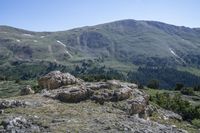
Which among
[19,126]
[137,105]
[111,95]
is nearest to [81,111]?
[111,95]

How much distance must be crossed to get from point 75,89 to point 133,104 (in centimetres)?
621

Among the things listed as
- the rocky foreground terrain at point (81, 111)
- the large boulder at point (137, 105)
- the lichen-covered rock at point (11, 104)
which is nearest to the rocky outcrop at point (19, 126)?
the rocky foreground terrain at point (81, 111)

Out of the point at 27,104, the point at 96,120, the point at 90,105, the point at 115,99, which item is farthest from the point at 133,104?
the point at 27,104

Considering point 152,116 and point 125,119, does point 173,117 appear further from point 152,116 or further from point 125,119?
point 125,119

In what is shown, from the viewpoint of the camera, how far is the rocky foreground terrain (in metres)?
28.4

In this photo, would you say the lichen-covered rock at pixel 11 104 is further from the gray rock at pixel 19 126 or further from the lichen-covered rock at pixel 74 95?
the gray rock at pixel 19 126

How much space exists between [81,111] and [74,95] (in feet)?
15.2

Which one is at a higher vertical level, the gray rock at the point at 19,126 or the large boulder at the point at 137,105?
the gray rock at the point at 19,126

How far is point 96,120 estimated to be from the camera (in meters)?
31.0

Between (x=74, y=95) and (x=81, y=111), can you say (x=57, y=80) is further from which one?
(x=81, y=111)

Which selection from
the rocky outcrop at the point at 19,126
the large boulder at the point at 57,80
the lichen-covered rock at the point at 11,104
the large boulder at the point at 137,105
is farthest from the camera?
the large boulder at the point at 57,80

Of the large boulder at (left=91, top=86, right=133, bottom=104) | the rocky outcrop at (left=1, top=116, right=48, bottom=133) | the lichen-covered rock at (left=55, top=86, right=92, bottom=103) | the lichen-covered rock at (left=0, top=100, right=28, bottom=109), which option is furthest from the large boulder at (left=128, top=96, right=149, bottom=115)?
the rocky outcrop at (left=1, top=116, right=48, bottom=133)

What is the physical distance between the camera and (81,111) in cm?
3372

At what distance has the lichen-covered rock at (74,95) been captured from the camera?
38062mm
